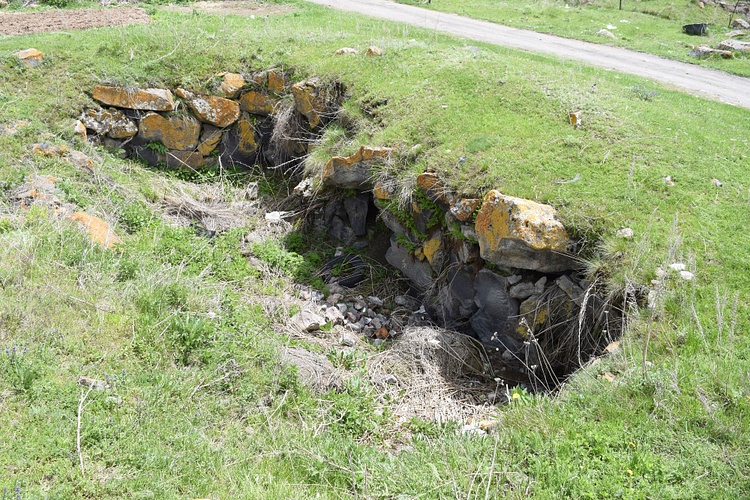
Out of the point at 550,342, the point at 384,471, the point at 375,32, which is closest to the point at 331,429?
the point at 384,471

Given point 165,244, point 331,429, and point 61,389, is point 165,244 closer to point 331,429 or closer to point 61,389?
point 61,389

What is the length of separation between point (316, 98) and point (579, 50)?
25.8 ft

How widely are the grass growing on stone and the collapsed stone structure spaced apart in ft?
1.11

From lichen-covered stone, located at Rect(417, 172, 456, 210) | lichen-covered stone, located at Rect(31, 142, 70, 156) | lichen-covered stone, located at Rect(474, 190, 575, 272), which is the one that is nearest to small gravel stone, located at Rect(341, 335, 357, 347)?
lichen-covered stone, located at Rect(474, 190, 575, 272)

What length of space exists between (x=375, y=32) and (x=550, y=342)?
821 centimetres

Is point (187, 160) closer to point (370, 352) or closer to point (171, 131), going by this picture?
point (171, 131)

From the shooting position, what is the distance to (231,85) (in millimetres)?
9461

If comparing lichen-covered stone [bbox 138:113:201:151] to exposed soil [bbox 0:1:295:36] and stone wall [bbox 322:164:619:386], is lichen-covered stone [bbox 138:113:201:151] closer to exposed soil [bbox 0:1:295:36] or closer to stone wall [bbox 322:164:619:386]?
stone wall [bbox 322:164:619:386]

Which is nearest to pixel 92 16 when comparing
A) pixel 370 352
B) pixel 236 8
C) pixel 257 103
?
pixel 236 8

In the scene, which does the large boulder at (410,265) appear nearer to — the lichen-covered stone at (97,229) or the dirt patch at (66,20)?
the lichen-covered stone at (97,229)

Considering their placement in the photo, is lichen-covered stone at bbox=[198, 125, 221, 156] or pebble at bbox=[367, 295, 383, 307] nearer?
pebble at bbox=[367, 295, 383, 307]

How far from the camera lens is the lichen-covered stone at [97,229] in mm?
6258

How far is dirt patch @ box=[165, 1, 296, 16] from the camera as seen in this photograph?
13664 mm

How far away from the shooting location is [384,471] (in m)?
3.78
